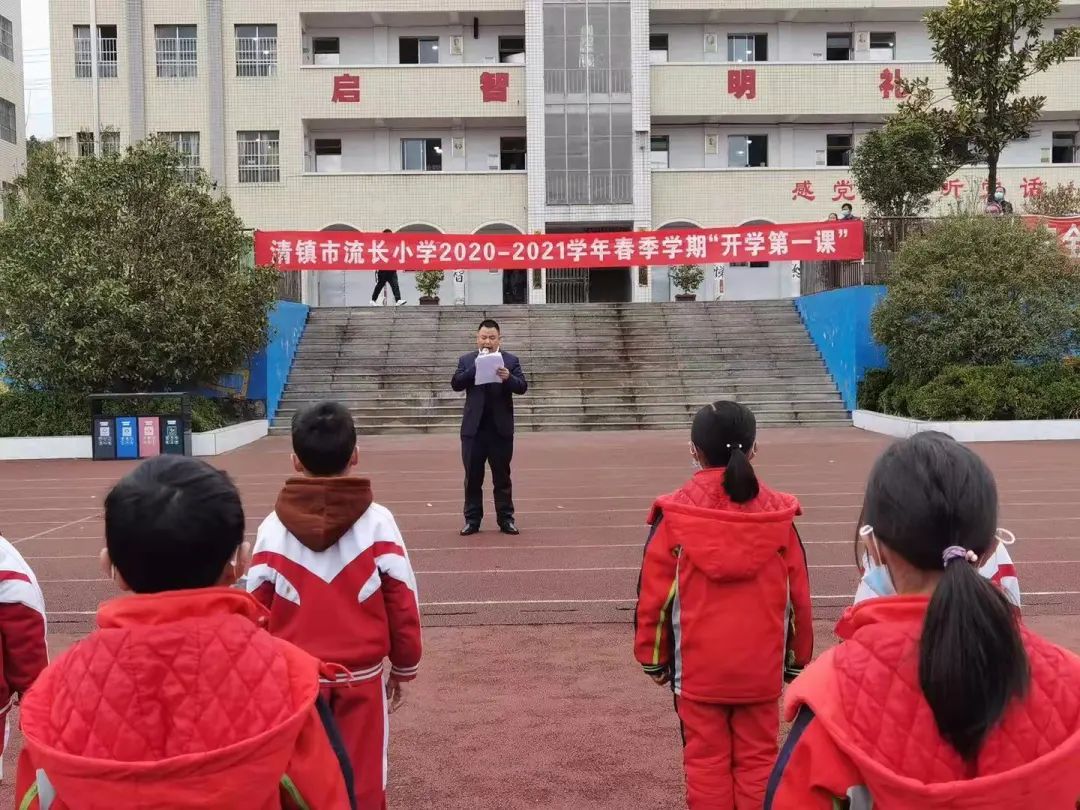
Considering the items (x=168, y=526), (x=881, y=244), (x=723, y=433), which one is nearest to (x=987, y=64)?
(x=881, y=244)

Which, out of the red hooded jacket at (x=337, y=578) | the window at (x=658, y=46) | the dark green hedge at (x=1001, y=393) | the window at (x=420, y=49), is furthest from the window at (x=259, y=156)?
the red hooded jacket at (x=337, y=578)

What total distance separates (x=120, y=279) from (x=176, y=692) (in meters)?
15.1

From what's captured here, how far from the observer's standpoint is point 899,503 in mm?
1635

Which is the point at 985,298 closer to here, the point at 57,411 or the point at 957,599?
the point at 57,411

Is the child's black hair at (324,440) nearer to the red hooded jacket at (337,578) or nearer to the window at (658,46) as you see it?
the red hooded jacket at (337,578)

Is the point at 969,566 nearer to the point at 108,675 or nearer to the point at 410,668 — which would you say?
the point at 108,675

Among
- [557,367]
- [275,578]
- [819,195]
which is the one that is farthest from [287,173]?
[275,578]

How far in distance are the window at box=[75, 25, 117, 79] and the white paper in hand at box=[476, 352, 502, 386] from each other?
2495 cm

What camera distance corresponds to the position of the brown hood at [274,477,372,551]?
2664 mm

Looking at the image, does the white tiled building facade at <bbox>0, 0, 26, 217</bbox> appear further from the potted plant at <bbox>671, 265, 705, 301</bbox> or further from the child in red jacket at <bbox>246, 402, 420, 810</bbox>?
the child in red jacket at <bbox>246, 402, 420, 810</bbox>

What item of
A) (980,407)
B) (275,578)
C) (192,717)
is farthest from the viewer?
(980,407)

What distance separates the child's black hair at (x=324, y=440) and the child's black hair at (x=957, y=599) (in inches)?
64.4

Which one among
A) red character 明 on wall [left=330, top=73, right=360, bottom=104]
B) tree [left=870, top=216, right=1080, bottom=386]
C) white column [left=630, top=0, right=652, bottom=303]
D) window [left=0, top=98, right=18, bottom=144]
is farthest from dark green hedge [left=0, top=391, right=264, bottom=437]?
window [left=0, top=98, right=18, bottom=144]

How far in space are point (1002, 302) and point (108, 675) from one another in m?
16.9
